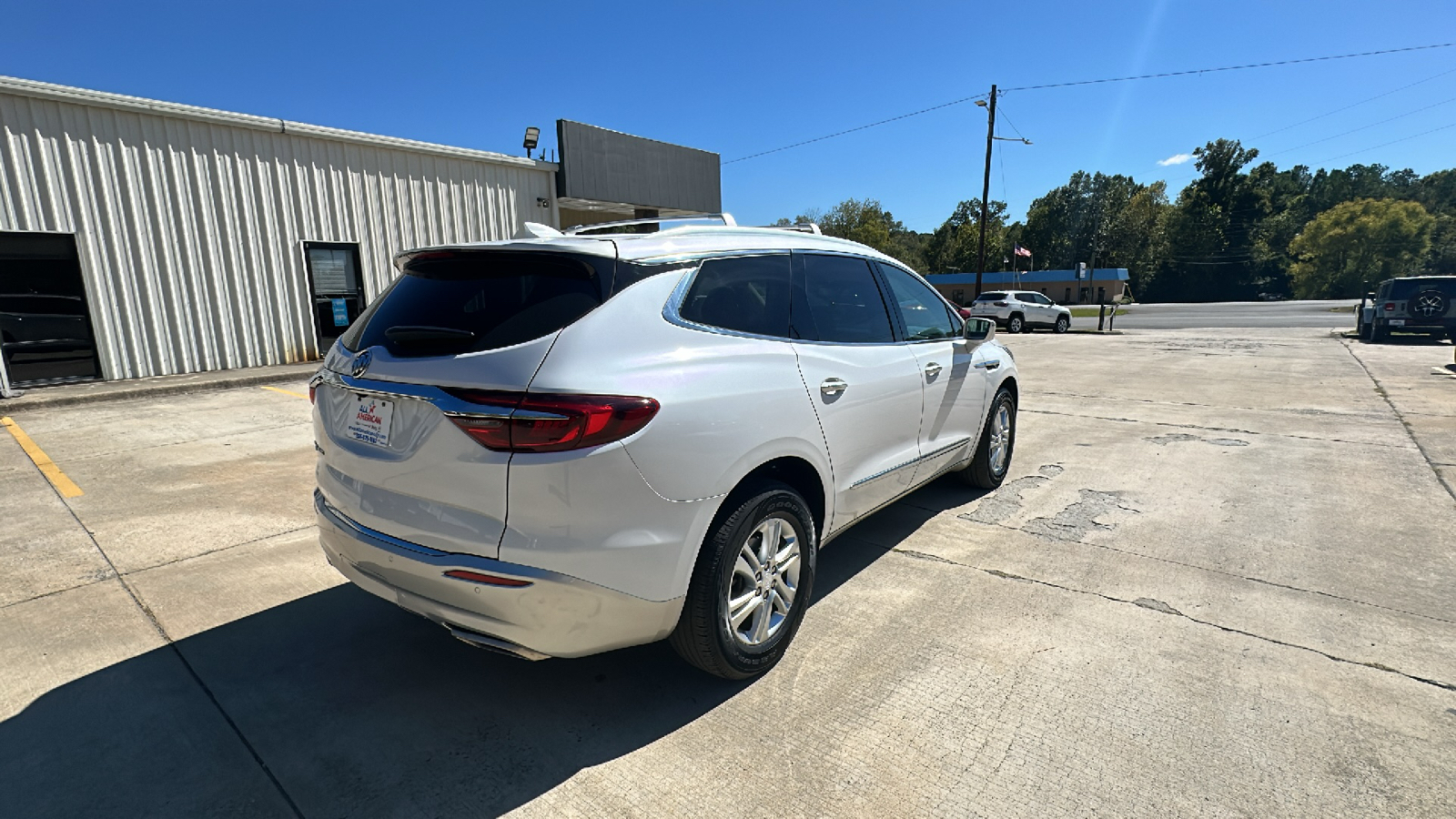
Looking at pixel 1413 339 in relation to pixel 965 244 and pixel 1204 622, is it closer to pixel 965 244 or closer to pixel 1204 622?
pixel 1204 622

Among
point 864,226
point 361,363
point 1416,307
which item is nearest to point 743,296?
point 361,363

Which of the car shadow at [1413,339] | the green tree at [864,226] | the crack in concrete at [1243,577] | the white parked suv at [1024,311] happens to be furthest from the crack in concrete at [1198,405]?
the green tree at [864,226]

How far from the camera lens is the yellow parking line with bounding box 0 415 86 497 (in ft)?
17.4

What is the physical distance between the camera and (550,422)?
2.12m

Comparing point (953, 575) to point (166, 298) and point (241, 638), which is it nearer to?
point (241, 638)

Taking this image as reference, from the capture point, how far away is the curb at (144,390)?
8.54 metres

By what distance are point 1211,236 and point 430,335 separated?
102107mm

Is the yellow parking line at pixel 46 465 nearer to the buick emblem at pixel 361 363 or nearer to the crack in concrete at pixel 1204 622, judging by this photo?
the buick emblem at pixel 361 363

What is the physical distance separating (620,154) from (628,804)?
1643 centimetres

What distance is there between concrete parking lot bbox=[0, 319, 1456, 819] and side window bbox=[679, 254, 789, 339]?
4.58 feet

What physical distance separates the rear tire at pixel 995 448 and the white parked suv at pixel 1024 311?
2213cm

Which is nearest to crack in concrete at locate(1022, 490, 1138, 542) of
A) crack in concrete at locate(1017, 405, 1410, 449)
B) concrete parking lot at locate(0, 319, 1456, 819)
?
concrete parking lot at locate(0, 319, 1456, 819)

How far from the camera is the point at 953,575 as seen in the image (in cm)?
374

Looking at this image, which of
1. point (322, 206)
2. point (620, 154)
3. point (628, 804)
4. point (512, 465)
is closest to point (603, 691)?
point (628, 804)
